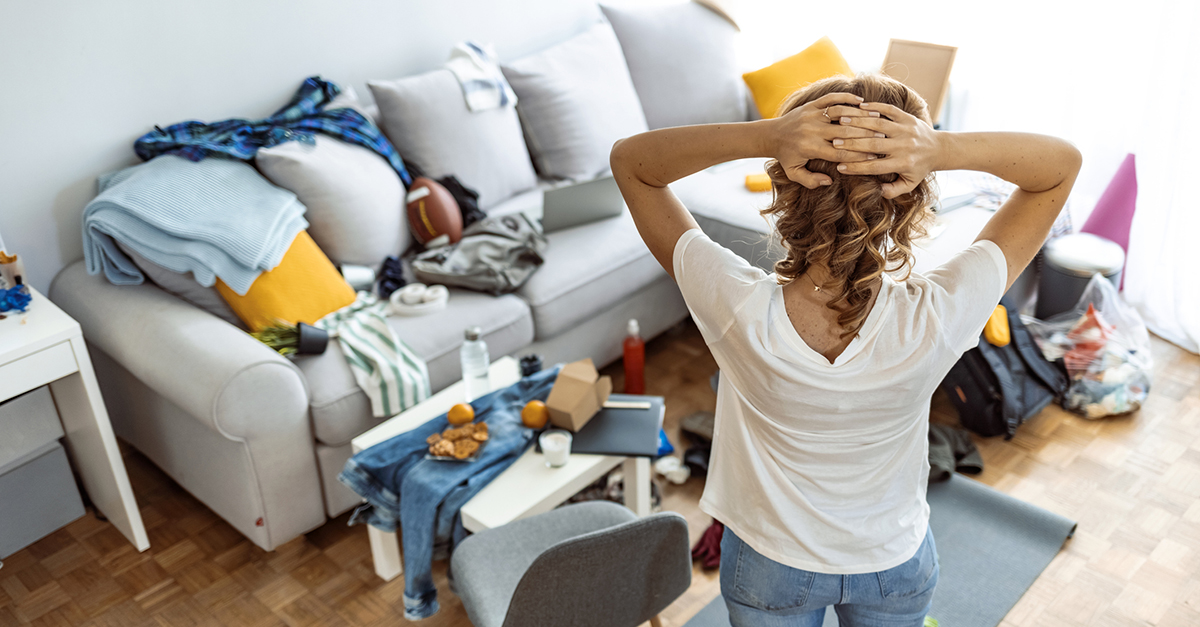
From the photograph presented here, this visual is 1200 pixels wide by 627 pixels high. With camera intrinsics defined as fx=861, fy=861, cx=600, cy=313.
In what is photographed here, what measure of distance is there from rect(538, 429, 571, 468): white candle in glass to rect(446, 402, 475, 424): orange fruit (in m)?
0.19

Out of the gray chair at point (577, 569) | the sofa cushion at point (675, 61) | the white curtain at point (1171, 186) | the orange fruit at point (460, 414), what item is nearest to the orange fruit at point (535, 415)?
the orange fruit at point (460, 414)

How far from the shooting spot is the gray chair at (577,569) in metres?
1.20

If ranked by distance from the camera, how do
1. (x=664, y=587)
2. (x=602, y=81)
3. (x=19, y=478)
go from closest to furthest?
(x=664, y=587), (x=19, y=478), (x=602, y=81)

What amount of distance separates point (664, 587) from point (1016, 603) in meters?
1.06

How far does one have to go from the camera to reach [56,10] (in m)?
2.21

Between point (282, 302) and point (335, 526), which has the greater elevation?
point (282, 302)

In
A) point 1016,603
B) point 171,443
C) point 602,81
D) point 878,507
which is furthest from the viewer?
point 602,81

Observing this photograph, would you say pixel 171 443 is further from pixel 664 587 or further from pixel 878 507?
pixel 878 507

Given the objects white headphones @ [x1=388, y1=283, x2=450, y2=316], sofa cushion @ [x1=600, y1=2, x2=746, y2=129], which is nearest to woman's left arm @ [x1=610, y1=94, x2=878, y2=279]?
white headphones @ [x1=388, y1=283, x2=450, y2=316]

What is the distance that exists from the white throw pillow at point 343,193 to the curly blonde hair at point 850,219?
5.67ft

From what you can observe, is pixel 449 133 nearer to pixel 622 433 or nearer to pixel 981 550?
pixel 622 433

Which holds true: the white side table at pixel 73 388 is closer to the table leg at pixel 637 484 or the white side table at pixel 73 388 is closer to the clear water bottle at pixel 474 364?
the clear water bottle at pixel 474 364

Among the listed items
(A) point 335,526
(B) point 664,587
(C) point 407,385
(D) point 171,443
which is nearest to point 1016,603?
(B) point 664,587

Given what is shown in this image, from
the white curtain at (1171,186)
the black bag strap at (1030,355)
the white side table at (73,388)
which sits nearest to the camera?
the white side table at (73,388)
